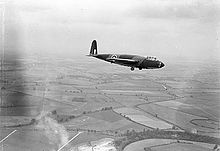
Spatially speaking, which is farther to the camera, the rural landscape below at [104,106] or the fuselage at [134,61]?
the rural landscape below at [104,106]

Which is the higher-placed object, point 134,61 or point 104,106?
point 134,61

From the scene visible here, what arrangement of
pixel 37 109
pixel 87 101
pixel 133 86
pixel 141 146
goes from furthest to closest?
pixel 133 86 < pixel 87 101 < pixel 37 109 < pixel 141 146

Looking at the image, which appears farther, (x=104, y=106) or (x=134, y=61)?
(x=104, y=106)

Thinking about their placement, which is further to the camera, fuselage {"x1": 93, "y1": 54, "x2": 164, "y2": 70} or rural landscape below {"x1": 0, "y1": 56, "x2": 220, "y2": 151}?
rural landscape below {"x1": 0, "y1": 56, "x2": 220, "y2": 151}

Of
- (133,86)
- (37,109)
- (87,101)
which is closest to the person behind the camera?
(37,109)

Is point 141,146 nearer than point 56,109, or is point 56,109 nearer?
point 141,146

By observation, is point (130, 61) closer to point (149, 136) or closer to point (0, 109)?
point (149, 136)

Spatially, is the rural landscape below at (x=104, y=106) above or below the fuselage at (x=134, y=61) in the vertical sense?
below

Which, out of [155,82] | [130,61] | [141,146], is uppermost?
[130,61]

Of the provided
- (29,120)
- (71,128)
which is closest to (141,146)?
(71,128)

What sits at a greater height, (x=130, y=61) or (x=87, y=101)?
(x=130, y=61)

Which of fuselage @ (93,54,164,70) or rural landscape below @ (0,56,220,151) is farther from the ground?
fuselage @ (93,54,164,70)
